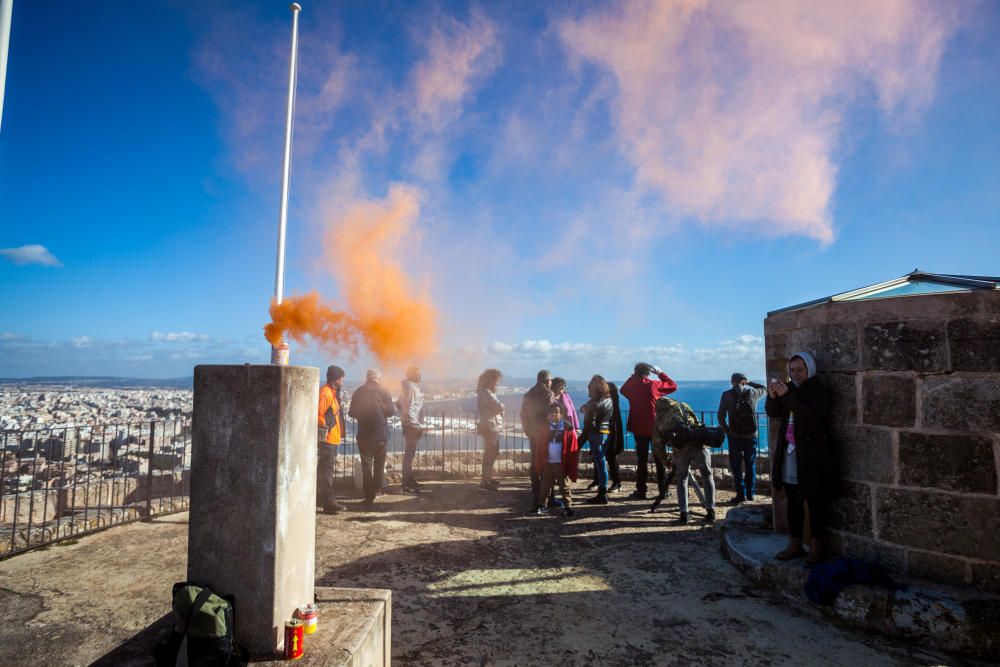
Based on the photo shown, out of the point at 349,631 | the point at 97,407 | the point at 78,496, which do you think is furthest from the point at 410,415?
the point at 97,407

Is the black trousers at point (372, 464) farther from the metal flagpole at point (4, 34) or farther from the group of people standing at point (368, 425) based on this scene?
the metal flagpole at point (4, 34)

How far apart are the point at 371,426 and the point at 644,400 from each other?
4.89 m

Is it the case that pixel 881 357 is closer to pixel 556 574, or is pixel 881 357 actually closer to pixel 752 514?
pixel 752 514

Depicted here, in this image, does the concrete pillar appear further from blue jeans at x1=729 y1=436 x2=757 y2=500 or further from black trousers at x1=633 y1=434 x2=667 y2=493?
blue jeans at x1=729 y1=436 x2=757 y2=500

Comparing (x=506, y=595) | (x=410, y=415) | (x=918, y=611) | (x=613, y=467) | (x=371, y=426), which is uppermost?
(x=410, y=415)

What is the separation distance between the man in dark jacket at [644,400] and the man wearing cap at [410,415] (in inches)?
154

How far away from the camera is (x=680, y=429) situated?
7.05m

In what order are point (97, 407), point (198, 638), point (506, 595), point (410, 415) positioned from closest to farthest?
point (198, 638) → point (506, 595) → point (410, 415) → point (97, 407)

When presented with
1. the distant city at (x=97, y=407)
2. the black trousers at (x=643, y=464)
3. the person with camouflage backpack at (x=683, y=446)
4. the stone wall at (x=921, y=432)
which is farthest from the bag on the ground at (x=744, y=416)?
the distant city at (x=97, y=407)

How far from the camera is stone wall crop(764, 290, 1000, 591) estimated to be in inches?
168

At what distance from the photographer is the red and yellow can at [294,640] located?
2.75 m

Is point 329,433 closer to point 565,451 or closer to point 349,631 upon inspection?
point 565,451

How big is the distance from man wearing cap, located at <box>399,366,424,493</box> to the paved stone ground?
1.97m

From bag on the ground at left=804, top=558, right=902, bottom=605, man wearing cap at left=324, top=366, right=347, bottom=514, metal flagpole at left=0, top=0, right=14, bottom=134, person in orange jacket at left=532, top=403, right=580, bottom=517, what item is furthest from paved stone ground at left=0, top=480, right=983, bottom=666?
metal flagpole at left=0, top=0, right=14, bottom=134
